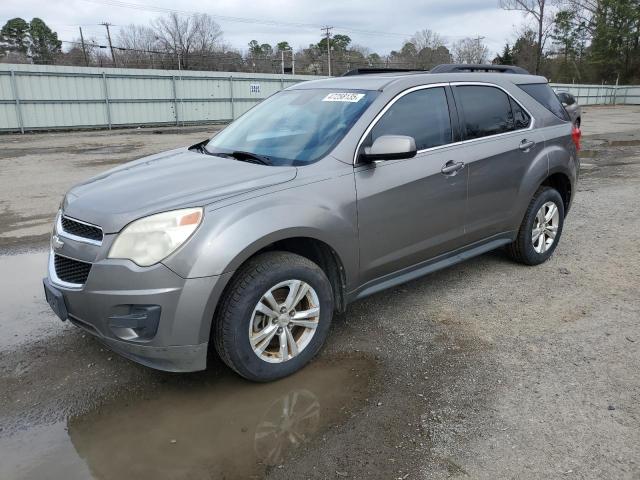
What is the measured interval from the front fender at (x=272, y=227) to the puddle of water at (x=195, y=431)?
787mm

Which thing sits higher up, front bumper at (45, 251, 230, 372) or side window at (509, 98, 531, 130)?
side window at (509, 98, 531, 130)

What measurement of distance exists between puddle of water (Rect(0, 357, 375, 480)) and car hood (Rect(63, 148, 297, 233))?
105cm

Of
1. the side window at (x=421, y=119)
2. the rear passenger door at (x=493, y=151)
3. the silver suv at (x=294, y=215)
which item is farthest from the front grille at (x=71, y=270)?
the rear passenger door at (x=493, y=151)

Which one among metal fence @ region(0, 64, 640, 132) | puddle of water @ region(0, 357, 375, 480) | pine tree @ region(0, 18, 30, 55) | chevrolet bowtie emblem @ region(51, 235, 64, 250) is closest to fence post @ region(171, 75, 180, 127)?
metal fence @ region(0, 64, 640, 132)

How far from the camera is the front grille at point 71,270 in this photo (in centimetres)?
288

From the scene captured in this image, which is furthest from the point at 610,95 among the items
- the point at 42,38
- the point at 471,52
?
the point at 42,38

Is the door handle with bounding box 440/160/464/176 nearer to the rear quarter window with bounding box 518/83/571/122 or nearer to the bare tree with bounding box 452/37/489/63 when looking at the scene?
the rear quarter window with bounding box 518/83/571/122

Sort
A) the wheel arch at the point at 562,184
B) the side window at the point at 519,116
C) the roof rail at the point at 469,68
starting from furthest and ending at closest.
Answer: the wheel arch at the point at 562,184
the side window at the point at 519,116
the roof rail at the point at 469,68

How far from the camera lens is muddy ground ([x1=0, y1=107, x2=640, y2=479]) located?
2.52 metres

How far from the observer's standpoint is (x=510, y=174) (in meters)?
4.47

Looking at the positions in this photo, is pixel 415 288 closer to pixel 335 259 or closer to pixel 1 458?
pixel 335 259

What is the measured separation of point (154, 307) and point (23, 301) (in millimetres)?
2332

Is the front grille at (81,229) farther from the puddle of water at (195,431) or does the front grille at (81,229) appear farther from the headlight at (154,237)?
the puddle of water at (195,431)

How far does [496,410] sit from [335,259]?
1295 millimetres
